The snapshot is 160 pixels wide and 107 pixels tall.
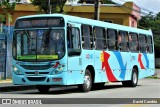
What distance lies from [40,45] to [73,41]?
1293mm

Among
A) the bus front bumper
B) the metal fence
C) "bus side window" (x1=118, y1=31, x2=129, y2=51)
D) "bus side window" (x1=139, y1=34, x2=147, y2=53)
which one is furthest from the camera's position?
the metal fence

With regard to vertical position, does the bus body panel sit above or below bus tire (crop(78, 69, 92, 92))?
above

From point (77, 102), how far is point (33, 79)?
150 inches

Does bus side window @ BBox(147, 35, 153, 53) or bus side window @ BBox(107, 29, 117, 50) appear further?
bus side window @ BBox(147, 35, 153, 53)

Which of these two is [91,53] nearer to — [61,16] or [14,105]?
[61,16]

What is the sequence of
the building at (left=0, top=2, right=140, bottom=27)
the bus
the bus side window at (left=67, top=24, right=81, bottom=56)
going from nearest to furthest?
the bus → the bus side window at (left=67, top=24, right=81, bottom=56) → the building at (left=0, top=2, right=140, bottom=27)

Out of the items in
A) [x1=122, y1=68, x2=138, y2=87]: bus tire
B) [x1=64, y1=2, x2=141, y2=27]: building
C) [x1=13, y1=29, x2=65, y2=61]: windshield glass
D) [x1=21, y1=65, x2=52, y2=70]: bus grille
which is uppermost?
[x1=64, y1=2, x2=141, y2=27]: building

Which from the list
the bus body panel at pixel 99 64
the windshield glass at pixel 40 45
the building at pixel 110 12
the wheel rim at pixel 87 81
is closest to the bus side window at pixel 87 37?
the bus body panel at pixel 99 64

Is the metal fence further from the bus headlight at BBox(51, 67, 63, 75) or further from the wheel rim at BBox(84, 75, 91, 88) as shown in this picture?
A: the bus headlight at BBox(51, 67, 63, 75)

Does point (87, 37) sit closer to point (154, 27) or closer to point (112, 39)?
point (112, 39)

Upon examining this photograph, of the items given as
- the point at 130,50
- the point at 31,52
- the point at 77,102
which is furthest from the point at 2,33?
the point at 77,102

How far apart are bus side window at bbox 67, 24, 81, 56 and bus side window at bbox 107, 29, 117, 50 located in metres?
3.37

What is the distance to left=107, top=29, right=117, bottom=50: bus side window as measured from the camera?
71.1ft

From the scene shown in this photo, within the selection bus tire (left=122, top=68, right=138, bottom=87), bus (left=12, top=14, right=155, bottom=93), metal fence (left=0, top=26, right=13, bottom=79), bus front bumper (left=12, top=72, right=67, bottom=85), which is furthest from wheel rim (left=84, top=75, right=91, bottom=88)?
metal fence (left=0, top=26, right=13, bottom=79)
